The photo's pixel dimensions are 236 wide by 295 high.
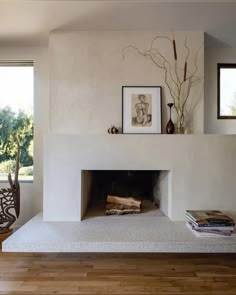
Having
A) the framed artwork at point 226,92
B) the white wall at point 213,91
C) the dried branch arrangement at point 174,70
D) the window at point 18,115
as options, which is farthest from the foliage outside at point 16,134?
the framed artwork at point 226,92

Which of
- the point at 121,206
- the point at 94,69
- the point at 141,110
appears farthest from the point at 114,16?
the point at 121,206

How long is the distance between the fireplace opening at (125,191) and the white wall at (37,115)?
656 millimetres

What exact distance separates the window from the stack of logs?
1110mm

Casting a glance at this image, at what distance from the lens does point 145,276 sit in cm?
220

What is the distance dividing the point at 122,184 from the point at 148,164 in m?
0.84

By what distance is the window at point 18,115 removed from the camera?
11.3 feet

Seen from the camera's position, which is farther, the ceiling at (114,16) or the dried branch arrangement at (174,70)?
the dried branch arrangement at (174,70)

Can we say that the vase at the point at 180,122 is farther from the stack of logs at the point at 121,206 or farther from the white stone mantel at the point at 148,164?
the stack of logs at the point at 121,206

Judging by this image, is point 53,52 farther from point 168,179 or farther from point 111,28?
point 168,179

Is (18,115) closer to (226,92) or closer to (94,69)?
(94,69)

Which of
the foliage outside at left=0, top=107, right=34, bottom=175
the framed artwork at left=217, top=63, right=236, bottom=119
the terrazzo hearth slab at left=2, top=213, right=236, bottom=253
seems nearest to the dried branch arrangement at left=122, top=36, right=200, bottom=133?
the framed artwork at left=217, top=63, right=236, bottom=119

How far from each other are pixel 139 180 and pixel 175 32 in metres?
1.78

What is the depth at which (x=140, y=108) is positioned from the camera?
2.95 m

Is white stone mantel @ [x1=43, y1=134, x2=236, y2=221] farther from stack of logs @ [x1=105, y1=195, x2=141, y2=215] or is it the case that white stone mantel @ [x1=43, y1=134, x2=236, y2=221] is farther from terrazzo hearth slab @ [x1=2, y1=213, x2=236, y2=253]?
stack of logs @ [x1=105, y1=195, x2=141, y2=215]
